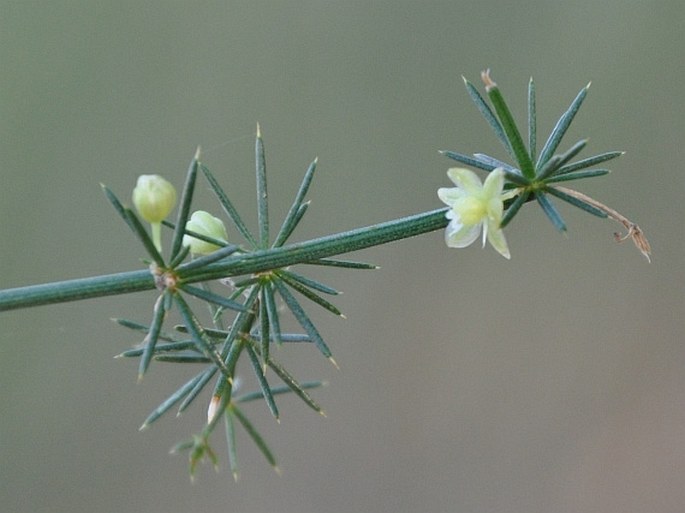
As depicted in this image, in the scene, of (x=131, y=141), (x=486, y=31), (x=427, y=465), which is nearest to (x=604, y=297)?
(x=427, y=465)

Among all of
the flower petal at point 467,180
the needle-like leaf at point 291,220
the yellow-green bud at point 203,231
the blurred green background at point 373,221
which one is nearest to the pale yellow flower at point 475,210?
the flower petal at point 467,180

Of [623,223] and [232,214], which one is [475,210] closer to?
[623,223]

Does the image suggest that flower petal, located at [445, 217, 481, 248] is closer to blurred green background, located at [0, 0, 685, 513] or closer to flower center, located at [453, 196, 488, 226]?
flower center, located at [453, 196, 488, 226]

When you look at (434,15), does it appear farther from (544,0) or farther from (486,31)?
(544,0)

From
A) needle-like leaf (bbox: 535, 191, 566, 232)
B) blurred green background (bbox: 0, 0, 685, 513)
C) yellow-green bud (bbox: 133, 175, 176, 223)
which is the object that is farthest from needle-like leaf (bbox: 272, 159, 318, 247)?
blurred green background (bbox: 0, 0, 685, 513)

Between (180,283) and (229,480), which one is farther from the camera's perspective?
(229,480)

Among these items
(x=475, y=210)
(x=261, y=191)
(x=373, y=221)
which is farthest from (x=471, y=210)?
(x=373, y=221)
